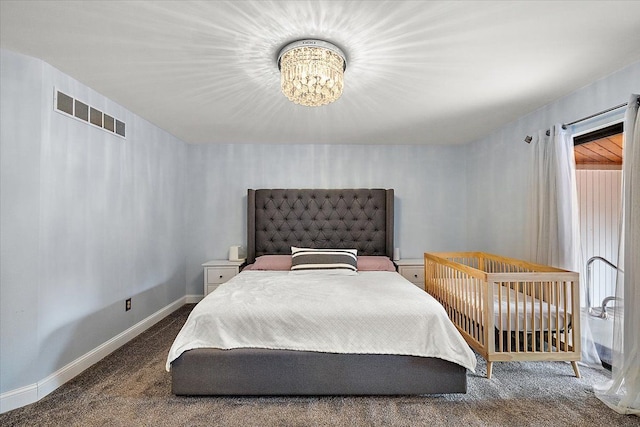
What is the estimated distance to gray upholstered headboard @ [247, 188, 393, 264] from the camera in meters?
4.11

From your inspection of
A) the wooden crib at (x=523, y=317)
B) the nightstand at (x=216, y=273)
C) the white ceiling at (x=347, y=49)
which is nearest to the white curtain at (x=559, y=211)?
the wooden crib at (x=523, y=317)

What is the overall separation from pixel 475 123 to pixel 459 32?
194 cm

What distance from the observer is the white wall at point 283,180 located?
4289 mm

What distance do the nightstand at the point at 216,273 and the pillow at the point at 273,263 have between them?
0.38 meters

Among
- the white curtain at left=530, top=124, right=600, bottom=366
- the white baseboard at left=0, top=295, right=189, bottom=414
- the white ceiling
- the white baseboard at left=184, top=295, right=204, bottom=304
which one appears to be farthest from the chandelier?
the white baseboard at left=184, top=295, right=204, bottom=304

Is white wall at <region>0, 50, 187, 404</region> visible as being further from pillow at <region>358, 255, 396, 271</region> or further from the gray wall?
pillow at <region>358, 255, 396, 271</region>

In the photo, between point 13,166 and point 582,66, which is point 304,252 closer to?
point 13,166

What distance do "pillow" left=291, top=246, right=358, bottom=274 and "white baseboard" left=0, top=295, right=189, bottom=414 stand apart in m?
1.67

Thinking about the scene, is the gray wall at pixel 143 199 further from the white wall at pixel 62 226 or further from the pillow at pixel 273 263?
the pillow at pixel 273 263

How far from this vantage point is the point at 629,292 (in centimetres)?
200

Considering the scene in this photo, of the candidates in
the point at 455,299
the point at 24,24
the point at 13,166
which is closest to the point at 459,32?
the point at 455,299

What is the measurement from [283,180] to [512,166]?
277 centimetres

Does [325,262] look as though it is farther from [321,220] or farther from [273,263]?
[321,220]

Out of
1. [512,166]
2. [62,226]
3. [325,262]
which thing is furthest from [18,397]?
[512,166]
